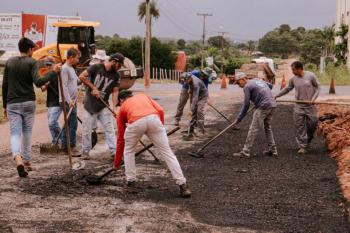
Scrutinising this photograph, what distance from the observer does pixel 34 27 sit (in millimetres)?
43219

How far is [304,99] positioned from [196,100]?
2.70 m

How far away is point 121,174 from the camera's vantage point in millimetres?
8969

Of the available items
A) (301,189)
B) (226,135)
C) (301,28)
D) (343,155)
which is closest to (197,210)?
(301,189)

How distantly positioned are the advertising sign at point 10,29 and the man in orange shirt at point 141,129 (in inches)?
1498

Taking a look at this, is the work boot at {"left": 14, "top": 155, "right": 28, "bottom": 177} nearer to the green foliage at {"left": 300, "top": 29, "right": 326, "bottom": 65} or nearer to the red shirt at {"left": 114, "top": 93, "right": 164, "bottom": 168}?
the red shirt at {"left": 114, "top": 93, "right": 164, "bottom": 168}

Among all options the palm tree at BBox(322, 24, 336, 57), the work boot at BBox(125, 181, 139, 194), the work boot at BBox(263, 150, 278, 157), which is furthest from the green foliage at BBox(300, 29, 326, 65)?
the work boot at BBox(125, 181, 139, 194)

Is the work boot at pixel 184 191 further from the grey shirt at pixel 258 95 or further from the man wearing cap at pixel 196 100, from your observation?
the man wearing cap at pixel 196 100

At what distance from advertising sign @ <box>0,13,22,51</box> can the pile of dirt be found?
108 feet

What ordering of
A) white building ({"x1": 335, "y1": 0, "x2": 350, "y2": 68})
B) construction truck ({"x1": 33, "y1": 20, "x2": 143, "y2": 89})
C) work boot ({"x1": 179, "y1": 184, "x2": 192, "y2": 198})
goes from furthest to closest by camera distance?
white building ({"x1": 335, "y1": 0, "x2": 350, "y2": 68}) < construction truck ({"x1": 33, "y1": 20, "x2": 143, "y2": 89}) < work boot ({"x1": 179, "y1": 184, "x2": 192, "y2": 198})

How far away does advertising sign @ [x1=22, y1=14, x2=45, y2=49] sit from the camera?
141 ft

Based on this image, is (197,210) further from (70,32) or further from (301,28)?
(301,28)

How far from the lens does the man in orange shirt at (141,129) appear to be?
7520mm

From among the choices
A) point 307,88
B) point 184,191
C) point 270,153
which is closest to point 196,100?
point 270,153

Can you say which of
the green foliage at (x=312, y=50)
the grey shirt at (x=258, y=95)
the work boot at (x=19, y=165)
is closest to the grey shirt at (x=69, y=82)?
the work boot at (x=19, y=165)
